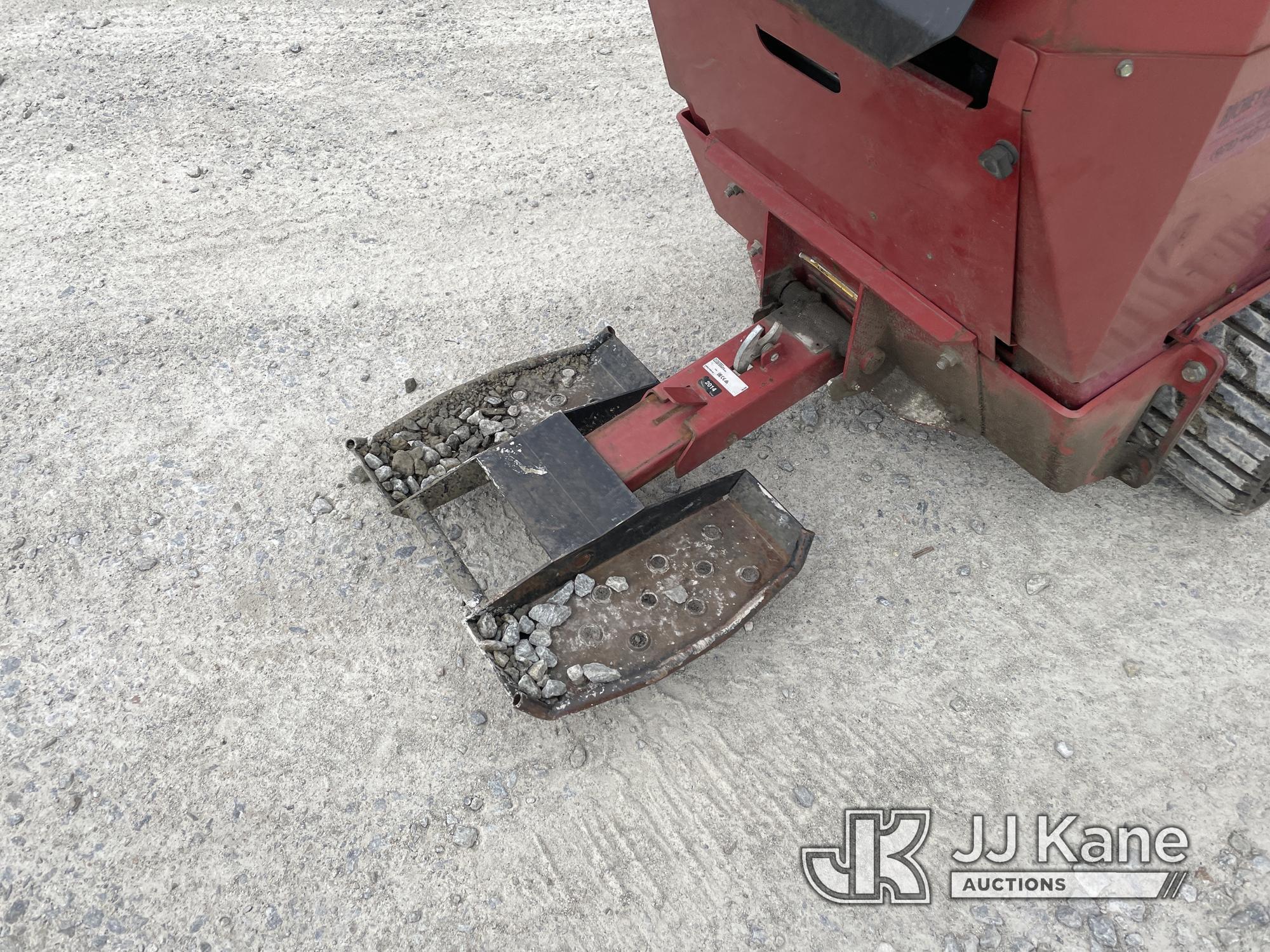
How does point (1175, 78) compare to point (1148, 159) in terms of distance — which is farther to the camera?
point (1148, 159)

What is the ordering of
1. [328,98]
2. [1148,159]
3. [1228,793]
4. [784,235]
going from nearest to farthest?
[1148,159] → [1228,793] → [784,235] → [328,98]

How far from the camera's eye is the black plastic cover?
173 centimetres

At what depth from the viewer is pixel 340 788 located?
9.12 feet

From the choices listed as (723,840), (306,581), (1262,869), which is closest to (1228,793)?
(1262,869)

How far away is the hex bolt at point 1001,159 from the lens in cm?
Answer: 190

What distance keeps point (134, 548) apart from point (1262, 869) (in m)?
3.64

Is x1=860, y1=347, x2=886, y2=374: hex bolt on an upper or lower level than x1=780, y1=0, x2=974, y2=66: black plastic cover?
lower

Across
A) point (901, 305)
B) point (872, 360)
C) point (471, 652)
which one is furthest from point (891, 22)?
point (471, 652)


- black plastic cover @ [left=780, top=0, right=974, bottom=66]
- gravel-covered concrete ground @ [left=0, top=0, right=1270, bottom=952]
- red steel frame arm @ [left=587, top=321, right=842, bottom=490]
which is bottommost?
gravel-covered concrete ground @ [left=0, top=0, right=1270, bottom=952]

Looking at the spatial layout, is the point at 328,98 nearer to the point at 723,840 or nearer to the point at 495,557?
the point at 495,557

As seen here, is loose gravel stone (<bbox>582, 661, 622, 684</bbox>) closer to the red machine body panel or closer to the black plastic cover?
the red machine body panel

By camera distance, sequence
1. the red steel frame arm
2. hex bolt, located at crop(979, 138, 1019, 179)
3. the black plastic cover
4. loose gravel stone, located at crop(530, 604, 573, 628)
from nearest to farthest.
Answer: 1. the black plastic cover
2. hex bolt, located at crop(979, 138, 1019, 179)
3. loose gravel stone, located at crop(530, 604, 573, 628)
4. the red steel frame arm

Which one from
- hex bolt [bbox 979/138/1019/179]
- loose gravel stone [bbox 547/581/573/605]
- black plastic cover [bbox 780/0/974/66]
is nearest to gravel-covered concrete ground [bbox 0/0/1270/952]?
loose gravel stone [bbox 547/581/573/605]

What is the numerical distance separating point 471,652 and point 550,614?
352mm
